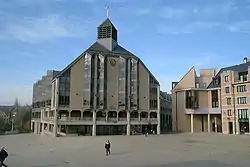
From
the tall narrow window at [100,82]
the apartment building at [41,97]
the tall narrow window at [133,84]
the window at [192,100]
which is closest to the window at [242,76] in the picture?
the window at [192,100]

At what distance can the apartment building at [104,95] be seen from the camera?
61.8 meters

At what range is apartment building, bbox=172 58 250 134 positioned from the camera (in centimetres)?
6794

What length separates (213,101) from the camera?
3031 inches

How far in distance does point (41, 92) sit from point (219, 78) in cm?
5058

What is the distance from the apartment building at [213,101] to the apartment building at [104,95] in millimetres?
13016

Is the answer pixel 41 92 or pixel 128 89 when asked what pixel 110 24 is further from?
pixel 41 92

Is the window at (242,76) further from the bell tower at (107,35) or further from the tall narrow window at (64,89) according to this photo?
the tall narrow window at (64,89)

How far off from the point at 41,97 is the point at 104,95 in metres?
28.6

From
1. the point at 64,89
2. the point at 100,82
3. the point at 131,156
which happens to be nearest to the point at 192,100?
the point at 100,82

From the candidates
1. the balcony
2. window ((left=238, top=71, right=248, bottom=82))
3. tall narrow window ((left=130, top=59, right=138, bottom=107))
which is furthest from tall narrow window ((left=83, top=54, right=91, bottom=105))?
window ((left=238, top=71, right=248, bottom=82))

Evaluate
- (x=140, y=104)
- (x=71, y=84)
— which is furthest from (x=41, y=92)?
(x=140, y=104)

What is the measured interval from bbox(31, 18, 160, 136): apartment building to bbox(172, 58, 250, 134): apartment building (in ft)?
42.7

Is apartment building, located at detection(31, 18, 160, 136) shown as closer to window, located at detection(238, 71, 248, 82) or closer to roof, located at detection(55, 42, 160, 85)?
roof, located at detection(55, 42, 160, 85)

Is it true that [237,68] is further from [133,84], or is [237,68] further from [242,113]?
[133,84]
